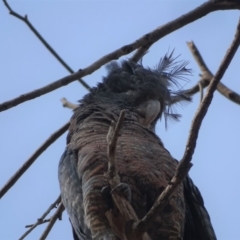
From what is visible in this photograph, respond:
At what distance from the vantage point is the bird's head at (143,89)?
555 centimetres

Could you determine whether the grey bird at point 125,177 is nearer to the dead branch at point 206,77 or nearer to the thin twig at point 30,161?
the thin twig at point 30,161

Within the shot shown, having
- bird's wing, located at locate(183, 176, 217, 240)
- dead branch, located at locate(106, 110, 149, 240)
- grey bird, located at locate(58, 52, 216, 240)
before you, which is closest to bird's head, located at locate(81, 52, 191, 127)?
grey bird, located at locate(58, 52, 216, 240)

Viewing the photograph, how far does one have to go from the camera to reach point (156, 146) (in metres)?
4.50

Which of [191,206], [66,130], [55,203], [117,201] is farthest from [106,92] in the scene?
[117,201]

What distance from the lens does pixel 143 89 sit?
18.6ft

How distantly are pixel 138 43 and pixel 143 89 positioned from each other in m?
1.60

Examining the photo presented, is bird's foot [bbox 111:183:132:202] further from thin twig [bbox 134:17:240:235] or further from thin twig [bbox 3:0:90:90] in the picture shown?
thin twig [bbox 3:0:90:90]

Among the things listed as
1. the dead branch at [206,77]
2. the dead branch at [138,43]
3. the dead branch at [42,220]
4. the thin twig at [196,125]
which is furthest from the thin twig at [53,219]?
the thin twig at [196,125]

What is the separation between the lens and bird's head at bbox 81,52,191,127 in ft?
18.2

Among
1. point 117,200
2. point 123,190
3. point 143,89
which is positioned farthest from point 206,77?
point 117,200

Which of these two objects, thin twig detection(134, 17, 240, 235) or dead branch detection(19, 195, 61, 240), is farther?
dead branch detection(19, 195, 61, 240)

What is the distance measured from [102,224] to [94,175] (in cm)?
36

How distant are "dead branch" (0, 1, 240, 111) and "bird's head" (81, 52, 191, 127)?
1326 millimetres

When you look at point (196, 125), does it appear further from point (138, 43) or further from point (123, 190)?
point (138, 43)
